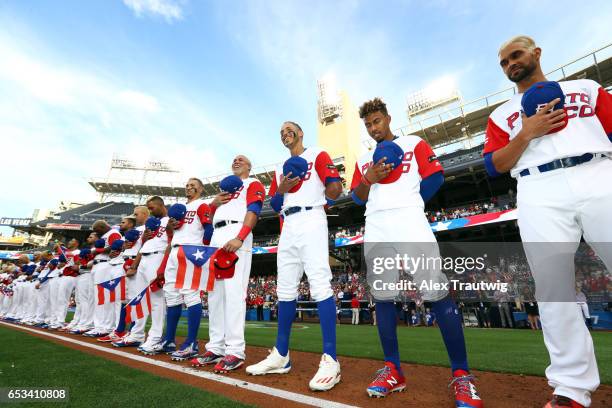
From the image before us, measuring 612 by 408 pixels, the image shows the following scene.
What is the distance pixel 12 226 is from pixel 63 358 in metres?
55.9

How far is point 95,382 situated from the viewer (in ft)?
8.68

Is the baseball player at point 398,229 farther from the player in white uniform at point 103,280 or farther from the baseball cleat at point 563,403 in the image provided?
the player in white uniform at point 103,280

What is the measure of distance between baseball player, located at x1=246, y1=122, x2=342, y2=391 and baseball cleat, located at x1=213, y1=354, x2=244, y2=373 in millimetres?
264

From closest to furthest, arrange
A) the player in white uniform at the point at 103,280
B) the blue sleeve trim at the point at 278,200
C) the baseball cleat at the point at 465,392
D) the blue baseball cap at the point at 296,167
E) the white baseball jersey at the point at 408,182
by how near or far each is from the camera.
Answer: the baseball cleat at the point at 465,392
the white baseball jersey at the point at 408,182
the blue baseball cap at the point at 296,167
the blue sleeve trim at the point at 278,200
the player in white uniform at the point at 103,280

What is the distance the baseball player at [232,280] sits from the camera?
10.9 feet

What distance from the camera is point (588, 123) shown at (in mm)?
1868

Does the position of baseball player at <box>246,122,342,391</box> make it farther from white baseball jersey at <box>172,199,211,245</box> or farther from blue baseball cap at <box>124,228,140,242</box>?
blue baseball cap at <box>124,228,140,242</box>

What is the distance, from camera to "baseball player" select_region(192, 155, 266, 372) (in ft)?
10.9

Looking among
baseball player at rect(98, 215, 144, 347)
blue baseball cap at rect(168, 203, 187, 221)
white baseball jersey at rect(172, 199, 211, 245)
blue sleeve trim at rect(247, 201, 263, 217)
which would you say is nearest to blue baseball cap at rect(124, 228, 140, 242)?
baseball player at rect(98, 215, 144, 347)

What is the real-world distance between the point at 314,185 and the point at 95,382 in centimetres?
242

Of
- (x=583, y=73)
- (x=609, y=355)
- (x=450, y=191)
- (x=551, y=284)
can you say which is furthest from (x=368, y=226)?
(x=583, y=73)

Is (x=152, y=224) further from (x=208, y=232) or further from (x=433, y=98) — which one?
(x=433, y=98)

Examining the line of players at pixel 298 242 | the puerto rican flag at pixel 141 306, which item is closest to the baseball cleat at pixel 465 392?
the line of players at pixel 298 242

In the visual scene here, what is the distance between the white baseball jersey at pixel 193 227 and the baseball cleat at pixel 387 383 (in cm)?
264
